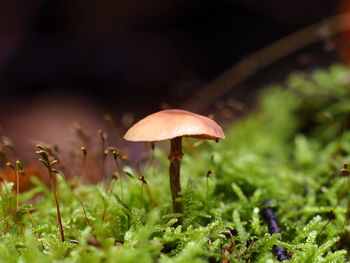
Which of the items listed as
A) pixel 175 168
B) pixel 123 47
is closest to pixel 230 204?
pixel 175 168

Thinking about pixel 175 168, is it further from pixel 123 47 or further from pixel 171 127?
pixel 123 47

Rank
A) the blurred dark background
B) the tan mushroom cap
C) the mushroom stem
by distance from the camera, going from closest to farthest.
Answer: the tan mushroom cap, the mushroom stem, the blurred dark background

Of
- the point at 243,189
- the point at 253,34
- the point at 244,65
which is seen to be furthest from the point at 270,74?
the point at 243,189

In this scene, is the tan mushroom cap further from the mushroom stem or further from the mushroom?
the mushroom stem

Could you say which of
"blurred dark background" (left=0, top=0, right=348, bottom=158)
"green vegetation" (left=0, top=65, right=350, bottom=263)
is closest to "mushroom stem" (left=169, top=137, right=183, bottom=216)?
"green vegetation" (left=0, top=65, right=350, bottom=263)

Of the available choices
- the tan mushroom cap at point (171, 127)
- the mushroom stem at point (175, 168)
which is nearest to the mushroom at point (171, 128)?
the tan mushroom cap at point (171, 127)

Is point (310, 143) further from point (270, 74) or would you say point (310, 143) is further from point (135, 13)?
point (135, 13)
